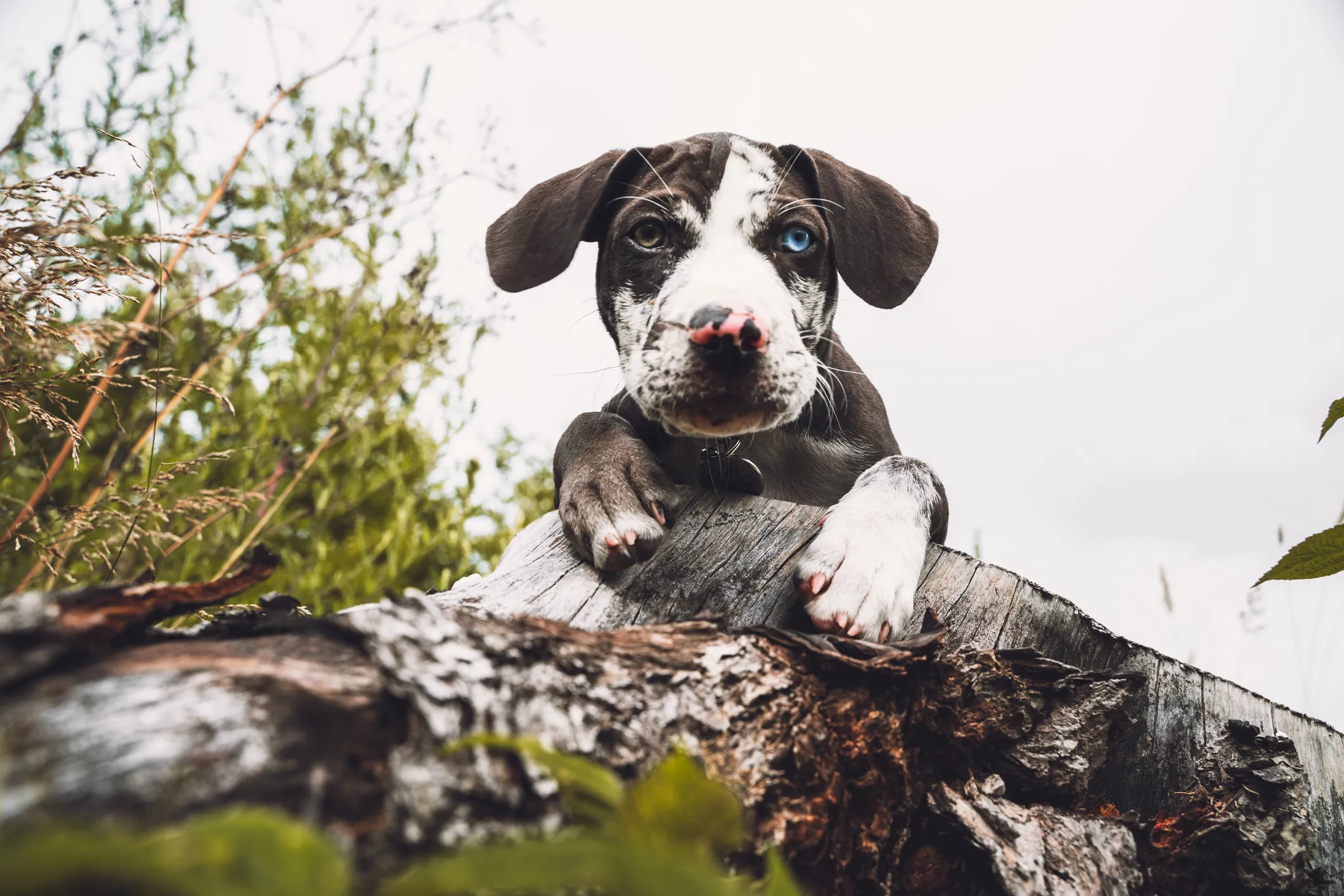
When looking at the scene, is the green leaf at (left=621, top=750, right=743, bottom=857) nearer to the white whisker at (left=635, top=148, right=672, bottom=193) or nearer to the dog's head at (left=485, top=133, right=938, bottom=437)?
the dog's head at (left=485, top=133, right=938, bottom=437)

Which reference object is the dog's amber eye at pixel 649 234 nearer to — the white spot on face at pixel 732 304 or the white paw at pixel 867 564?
the white spot on face at pixel 732 304

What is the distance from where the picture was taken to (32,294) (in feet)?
7.69

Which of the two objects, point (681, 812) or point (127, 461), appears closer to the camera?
point (681, 812)

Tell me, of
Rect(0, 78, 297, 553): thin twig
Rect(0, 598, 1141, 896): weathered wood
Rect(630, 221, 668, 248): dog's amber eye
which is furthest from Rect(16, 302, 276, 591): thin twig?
Rect(630, 221, 668, 248): dog's amber eye

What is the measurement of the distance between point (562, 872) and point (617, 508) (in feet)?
7.07

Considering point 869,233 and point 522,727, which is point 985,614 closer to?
point 869,233

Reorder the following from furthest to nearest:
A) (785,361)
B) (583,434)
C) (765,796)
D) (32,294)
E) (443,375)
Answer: (443,375)
(583,434)
(785,361)
(32,294)
(765,796)

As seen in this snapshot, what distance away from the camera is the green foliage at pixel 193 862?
1.93 feet

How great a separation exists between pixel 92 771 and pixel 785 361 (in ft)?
7.11

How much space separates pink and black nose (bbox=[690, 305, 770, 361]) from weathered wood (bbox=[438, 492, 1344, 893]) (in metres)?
0.54

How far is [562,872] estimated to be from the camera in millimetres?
676


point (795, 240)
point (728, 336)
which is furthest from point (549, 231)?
point (728, 336)

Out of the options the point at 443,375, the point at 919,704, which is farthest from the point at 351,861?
the point at 443,375

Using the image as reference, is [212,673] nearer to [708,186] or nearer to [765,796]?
[765,796]
